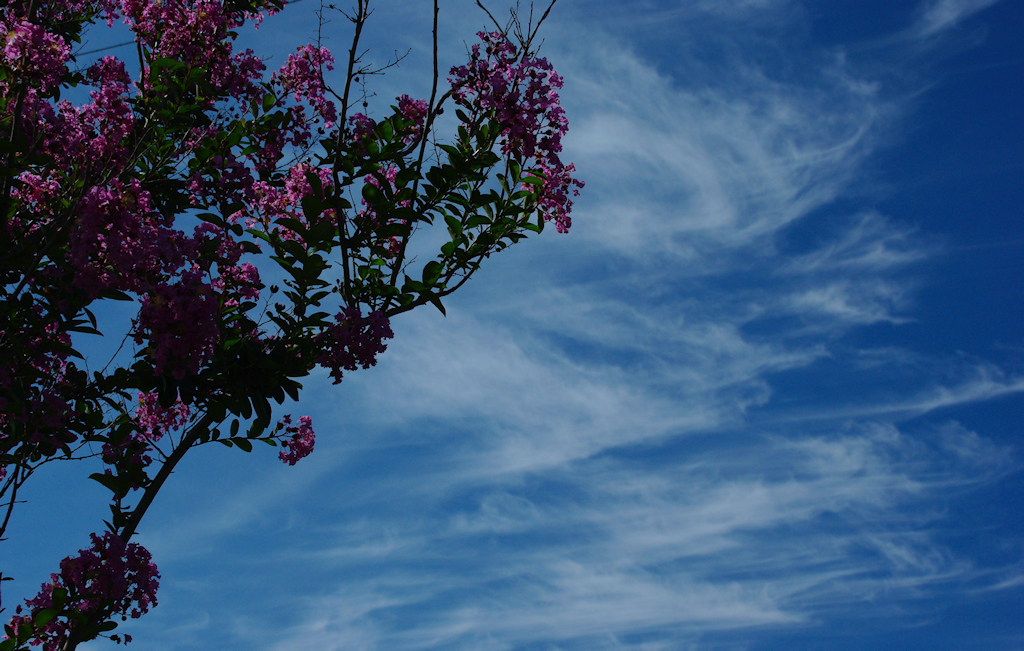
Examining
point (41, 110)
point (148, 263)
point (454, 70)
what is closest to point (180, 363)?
point (148, 263)

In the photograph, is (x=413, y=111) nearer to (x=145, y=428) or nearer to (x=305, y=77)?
(x=305, y=77)

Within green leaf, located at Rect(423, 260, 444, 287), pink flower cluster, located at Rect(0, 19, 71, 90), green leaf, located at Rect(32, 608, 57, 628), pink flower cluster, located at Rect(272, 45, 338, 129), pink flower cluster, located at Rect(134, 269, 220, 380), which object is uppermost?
pink flower cluster, located at Rect(272, 45, 338, 129)

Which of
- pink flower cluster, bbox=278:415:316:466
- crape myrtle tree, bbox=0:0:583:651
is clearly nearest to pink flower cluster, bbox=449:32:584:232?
crape myrtle tree, bbox=0:0:583:651

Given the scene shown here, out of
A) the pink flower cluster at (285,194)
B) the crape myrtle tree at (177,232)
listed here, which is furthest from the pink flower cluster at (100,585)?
the pink flower cluster at (285,194)

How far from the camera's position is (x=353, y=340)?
378 centimetres

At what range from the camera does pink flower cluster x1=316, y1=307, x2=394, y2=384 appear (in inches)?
149

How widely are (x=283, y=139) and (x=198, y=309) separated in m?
2.15

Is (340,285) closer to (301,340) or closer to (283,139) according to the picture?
(301,340)

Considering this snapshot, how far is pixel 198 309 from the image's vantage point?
3.34m

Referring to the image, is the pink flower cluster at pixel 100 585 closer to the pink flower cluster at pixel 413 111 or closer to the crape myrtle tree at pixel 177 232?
the crape myrtle tree at pixel 177 232

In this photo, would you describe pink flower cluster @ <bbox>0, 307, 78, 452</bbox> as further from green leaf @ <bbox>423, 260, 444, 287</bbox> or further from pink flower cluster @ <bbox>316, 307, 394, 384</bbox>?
green leaf @ <bbox>423, 260, 444, 287</bbox>

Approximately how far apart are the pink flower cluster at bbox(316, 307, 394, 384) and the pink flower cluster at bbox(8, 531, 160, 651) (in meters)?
1.50

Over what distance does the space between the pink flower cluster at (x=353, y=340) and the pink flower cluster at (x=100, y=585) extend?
1.50 metres

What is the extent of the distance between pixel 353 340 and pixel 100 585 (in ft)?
6.16
